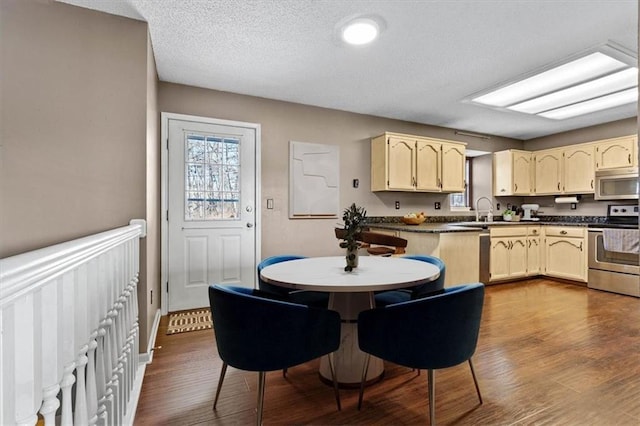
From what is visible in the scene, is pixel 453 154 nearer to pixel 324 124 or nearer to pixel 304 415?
pixel 324 124

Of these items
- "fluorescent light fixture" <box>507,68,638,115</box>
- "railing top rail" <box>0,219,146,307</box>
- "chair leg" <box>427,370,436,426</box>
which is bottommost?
"chair leg" <box>427,370,436,426</box>

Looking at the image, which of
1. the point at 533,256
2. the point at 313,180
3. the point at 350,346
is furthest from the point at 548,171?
the point at 350,346

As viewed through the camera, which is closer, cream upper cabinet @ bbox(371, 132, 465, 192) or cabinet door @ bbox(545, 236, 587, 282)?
cream upper cabinet @ bbox(371, 132, 465, 192)

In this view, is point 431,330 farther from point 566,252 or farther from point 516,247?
point 566,252

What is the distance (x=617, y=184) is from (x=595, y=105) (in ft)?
4.12

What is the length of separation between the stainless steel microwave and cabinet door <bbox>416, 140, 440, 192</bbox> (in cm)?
225

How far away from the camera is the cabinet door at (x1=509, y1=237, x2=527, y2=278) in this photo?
4719mm

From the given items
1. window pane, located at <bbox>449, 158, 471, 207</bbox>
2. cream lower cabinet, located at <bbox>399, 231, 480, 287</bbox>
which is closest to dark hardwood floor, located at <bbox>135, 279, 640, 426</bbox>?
cream lower cabinet, located at <bbox>399, 231, 480, 287</bbox>

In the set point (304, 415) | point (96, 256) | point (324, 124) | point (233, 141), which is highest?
point (324, 124)

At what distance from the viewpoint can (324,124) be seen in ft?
13.8

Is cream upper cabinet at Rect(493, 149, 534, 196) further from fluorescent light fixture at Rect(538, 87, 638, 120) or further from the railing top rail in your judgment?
the railing top rail

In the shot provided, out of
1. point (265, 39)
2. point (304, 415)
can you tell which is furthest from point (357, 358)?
point (265, 39)

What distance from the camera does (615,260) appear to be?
411 cm

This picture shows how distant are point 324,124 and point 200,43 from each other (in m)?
1.92
